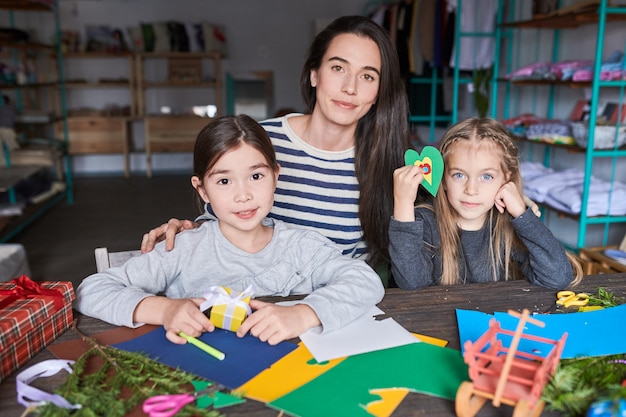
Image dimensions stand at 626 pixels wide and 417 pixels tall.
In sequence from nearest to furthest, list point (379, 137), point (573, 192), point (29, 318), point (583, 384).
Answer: point (583, 384), point (29, 318), point (379, 137), point (573, 192)

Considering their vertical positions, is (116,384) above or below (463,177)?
below

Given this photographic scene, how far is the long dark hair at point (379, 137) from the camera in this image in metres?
1.78

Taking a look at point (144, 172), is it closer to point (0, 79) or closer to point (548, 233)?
point (0, 79)

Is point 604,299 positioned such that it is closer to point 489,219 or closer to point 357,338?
point 489,219

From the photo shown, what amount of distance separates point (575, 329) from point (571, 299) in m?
0.18

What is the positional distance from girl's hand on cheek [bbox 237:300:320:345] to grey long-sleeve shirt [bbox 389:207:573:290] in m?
0.42

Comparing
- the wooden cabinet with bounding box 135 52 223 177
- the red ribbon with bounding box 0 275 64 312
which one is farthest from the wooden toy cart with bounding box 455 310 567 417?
the wooden cabinet with bounding box 135 52 223 177

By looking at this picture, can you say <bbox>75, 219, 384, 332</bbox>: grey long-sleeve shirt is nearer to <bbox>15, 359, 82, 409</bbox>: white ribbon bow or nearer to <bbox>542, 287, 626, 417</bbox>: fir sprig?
<bbox>15, 359, 82, 409</bbox>: white ribbon bow

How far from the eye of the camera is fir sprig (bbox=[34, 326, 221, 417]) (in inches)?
33.4

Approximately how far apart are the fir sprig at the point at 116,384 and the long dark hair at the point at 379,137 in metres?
0.98

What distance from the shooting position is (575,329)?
1155 millimetres

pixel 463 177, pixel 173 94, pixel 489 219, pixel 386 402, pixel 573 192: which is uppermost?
pixel 173 94

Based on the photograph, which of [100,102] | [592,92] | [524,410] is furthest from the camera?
[100,102]

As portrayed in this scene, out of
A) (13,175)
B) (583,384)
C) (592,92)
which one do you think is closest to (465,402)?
(583,384)
